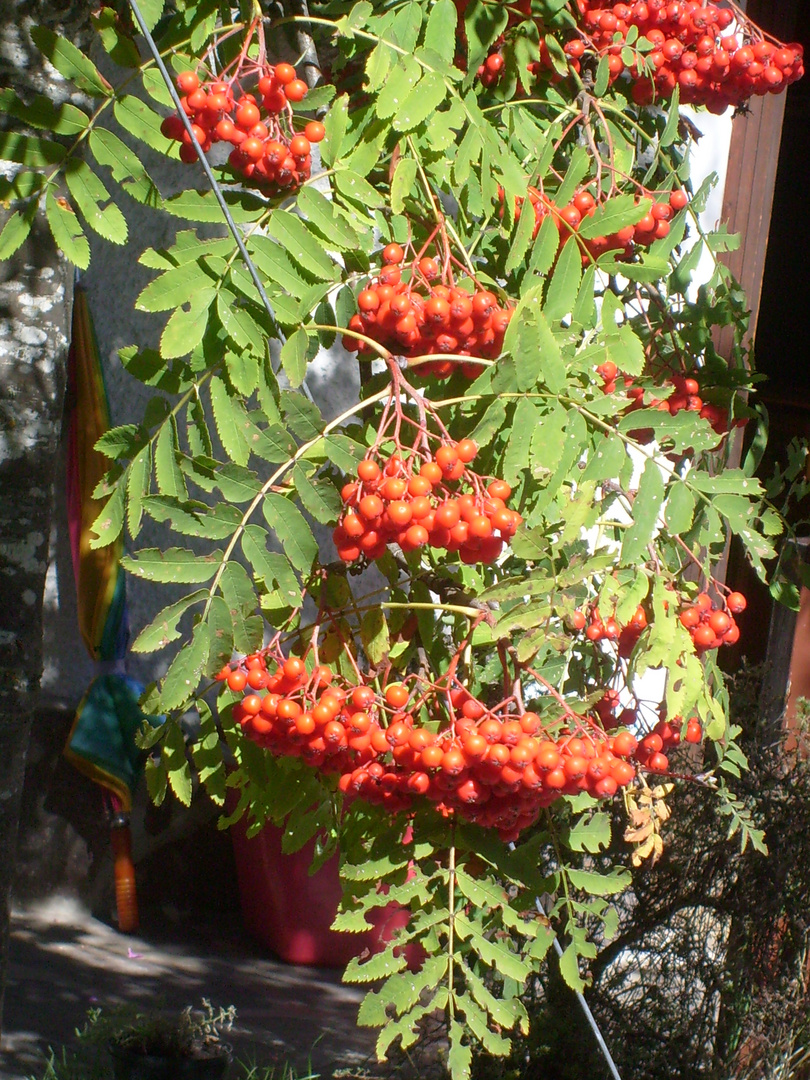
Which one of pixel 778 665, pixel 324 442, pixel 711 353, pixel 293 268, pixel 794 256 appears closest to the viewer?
pixel 324 442

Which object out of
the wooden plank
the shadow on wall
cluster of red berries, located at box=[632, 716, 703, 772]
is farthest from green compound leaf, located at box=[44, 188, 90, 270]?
the shadow on wall

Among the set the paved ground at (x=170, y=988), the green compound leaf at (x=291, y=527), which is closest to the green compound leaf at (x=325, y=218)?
the green compound leaf at (x=291, y=527)

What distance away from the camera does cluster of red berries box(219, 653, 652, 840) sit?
4.10ft

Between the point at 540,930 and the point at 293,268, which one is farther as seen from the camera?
the point at 540,930

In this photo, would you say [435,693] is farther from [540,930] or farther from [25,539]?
[25,539]

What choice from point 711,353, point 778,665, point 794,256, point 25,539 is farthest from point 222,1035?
point 794,256

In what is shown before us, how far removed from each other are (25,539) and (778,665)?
7.30ft

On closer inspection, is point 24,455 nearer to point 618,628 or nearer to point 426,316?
point 426,316

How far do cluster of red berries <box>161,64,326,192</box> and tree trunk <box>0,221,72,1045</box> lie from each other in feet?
1.09

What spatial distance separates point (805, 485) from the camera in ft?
6.72

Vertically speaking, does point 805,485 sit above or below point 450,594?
above

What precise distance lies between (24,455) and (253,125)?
589mm

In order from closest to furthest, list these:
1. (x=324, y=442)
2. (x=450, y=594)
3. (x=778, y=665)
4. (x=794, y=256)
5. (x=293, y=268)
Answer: (x=324, y=442), (x=293, y=268), (x=450, y=594), (x=778, y=665), (x=794, y=256)

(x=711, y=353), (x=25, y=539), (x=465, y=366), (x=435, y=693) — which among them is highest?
(x=711, y=353)
